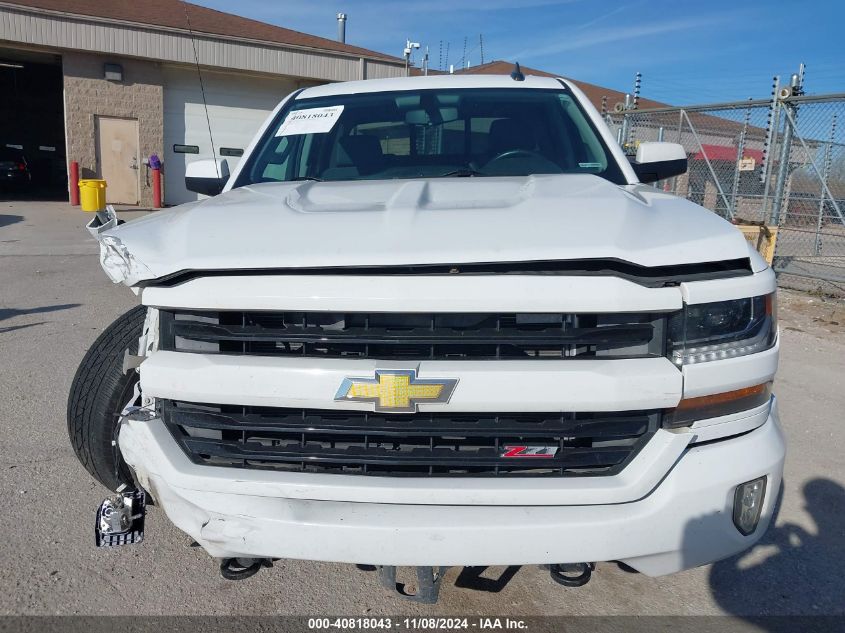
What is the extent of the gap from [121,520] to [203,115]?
18106 millimetres

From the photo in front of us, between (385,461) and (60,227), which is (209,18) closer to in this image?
(60,227)

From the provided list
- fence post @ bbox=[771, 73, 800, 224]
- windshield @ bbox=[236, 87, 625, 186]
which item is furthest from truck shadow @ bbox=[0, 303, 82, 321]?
fence post @ bbox=[771, 73, 800, 224]

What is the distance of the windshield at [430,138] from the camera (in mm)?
3178

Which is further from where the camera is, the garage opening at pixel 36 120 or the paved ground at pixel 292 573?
the garage opening at pixel 36 120

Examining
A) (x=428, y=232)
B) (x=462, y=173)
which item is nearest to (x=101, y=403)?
(x=428, y=232)

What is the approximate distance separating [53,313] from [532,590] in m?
5.62

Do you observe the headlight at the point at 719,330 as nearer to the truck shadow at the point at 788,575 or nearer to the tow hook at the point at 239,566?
the truck shadow at the point at 788,575

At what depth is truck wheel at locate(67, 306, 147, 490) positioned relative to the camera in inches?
99.4

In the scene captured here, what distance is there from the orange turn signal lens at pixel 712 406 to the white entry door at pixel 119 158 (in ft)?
60.2

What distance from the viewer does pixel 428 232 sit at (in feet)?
6.19

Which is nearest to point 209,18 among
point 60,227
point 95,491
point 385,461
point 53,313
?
point 60,227

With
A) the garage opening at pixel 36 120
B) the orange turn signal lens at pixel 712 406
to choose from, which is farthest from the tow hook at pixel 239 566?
the garage opening at pixel 36 120

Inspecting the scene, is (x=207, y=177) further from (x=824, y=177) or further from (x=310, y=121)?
(x=824, y=177)

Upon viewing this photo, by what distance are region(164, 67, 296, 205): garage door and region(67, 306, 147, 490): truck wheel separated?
1611 cm
